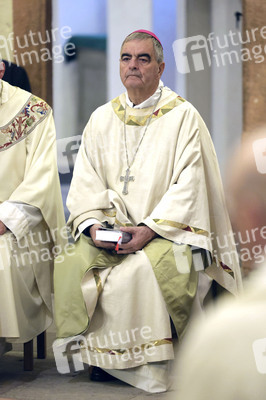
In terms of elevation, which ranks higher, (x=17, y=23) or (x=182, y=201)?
(x=17, y=23)

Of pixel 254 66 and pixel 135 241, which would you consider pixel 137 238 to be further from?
pixel 254 66

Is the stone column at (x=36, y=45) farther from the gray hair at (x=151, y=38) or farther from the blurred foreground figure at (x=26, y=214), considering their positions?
the gray hair at (x=151, y=38)

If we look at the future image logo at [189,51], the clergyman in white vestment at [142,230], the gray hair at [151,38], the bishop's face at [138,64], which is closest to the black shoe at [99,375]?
the clergyman in white vestment at [142,230]

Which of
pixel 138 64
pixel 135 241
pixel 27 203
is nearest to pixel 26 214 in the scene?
pixel 27 203

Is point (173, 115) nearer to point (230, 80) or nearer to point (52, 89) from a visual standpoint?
point (230, 80)

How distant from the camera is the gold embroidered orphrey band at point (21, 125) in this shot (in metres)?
4.09

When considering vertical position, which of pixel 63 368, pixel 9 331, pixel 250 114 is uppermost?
pixel 250 114

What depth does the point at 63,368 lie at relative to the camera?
382cm

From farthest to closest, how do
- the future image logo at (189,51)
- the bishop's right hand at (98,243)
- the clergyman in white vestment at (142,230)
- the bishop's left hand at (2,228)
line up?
the future image logo at (189,51)
the bishop's left hand at (2,228)
the bishop's right hand at (98,243)
the clergyman in white vestment at (142,230)

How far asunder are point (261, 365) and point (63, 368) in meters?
2.61

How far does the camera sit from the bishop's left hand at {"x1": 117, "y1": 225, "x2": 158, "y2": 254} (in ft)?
11.7

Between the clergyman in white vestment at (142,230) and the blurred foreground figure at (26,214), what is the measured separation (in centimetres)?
18

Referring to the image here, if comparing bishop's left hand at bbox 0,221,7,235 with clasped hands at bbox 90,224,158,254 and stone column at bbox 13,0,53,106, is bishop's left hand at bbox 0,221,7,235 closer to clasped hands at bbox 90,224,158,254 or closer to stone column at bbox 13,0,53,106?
clasped hands at bbox 90,224,158,254

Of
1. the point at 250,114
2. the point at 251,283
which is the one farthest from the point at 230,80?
the point at 251,283
